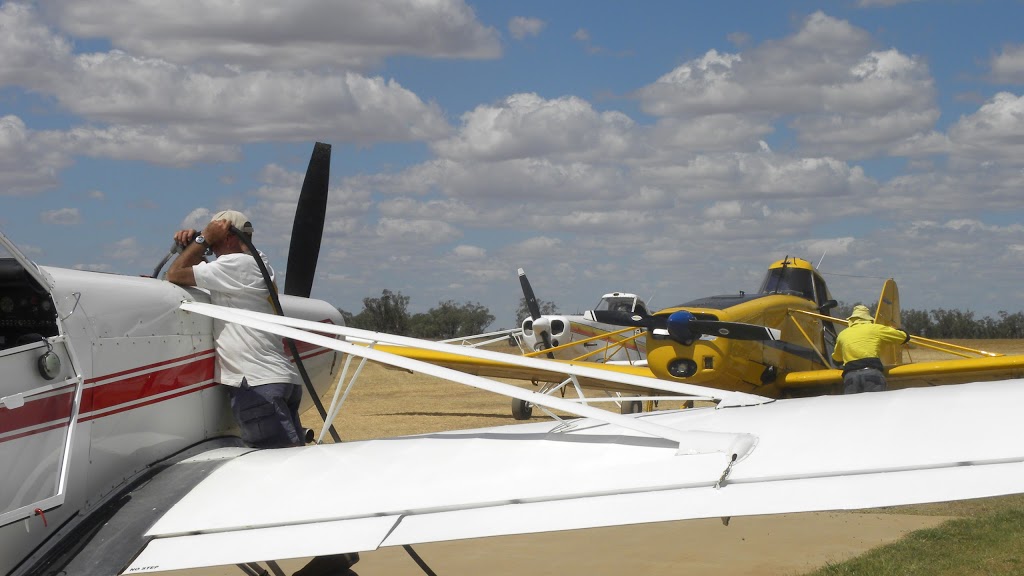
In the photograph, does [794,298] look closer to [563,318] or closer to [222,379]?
[563,318]

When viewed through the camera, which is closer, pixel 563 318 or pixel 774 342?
pixel 774 342

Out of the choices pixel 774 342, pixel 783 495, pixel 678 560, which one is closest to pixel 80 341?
pixel 783 495

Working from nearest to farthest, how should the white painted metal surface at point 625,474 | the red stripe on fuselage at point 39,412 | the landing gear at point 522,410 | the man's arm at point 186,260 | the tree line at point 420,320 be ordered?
the white painted metal surface at point 625,474 → the red stripe on fuselage at point 39,412 → the man's arm at point 186,260 → the landing gear at point 522,410 → the tree line at point 420,320

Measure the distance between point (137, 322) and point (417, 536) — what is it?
1.76 meters

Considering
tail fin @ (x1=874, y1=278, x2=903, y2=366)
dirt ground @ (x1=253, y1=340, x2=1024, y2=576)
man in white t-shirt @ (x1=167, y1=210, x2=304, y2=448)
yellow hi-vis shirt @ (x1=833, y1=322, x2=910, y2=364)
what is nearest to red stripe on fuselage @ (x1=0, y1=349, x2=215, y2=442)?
man in white t-shirt @ (x1=167, y1=210, x2=304, y2=448)

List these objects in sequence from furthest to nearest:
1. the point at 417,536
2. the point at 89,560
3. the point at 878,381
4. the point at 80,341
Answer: the point at 878,381 → the point at 80,341 → the point at 89,560 → the point at 417,536

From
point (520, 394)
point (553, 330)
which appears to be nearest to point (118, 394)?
point (520, 394)

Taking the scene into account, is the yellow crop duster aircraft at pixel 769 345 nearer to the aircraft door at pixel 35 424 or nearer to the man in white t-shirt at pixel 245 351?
the man in white t-shirt at pixel 245 351

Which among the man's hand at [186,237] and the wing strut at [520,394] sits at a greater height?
the man's hand at [186,237]

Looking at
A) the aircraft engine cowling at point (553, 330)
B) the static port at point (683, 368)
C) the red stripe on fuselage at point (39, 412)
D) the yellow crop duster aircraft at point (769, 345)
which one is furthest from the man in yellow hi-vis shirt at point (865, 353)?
the aircraft engine cowling at point (553, 330)

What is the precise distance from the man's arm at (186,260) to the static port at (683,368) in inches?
333

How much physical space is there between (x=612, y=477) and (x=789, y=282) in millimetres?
11950

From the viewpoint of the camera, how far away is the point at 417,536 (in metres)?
3.23

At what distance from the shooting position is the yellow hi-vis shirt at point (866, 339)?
38.2 feet
